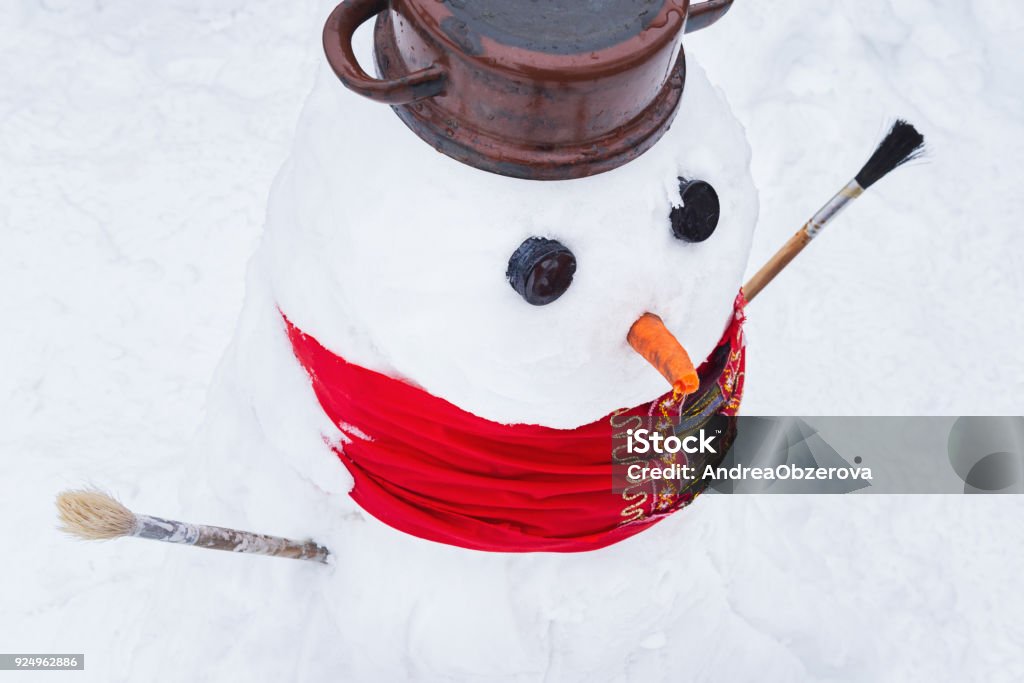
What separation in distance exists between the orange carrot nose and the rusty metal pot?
0.53 feet

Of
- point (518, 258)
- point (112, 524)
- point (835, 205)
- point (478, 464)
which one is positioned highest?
point (835, 205)

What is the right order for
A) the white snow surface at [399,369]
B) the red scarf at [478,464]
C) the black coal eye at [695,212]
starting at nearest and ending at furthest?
1. the black coal eye at [695,212]
2. the red scarf at [478,464]
3. the white snow surface at [399,369]

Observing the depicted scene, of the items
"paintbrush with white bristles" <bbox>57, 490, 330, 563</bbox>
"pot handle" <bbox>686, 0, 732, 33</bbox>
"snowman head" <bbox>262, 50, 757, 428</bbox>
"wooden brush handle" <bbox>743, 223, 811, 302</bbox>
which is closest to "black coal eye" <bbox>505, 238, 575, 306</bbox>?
"snowman head" <bbox>262, 50, 757, 428</bbox>

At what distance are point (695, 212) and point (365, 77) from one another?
1.13 feet

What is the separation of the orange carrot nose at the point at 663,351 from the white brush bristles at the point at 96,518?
576mm

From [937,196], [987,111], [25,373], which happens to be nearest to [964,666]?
[937,196]

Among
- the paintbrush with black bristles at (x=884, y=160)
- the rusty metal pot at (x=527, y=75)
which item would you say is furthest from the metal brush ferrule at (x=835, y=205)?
the rusty metal pot at (x=527, y=75)

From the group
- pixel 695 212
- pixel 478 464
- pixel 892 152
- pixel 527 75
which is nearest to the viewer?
pixel 527 75

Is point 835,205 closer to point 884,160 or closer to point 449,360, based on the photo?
point 884,160

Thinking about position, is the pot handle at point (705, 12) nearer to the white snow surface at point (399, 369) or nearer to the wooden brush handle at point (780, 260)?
the white snow surface at point (399, 369)

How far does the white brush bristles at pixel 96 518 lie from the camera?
42.1 inches

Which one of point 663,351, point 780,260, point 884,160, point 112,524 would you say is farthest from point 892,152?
point 112,524

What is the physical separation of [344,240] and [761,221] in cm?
136

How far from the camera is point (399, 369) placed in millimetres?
1043
